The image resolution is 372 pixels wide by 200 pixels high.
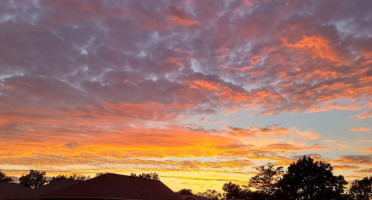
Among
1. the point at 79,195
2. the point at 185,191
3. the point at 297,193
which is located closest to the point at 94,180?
the point at 79,195

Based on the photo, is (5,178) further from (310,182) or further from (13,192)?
(310,182)

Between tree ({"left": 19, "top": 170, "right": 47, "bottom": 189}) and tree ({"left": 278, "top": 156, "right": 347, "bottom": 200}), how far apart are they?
91.0 m

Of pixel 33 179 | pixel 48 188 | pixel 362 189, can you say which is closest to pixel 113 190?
pixel 48 188

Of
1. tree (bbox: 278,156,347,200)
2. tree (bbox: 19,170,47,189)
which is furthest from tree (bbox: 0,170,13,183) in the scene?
tree (bbox: 278,156,347,200)

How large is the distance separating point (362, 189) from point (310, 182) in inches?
970

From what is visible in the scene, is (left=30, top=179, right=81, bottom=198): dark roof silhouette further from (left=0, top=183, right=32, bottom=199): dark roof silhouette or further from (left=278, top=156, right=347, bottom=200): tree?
(left=278, top=156, right=347, bottom=200): tree

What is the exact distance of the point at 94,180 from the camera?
5125 centimetres

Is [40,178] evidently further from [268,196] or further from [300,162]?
[300,162]

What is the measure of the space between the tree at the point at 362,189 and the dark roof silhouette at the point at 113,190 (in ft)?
223

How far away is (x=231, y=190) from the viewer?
125 m

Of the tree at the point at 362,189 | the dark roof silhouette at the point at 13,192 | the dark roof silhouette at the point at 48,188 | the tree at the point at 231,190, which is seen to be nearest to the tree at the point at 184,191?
the tree at the point at 231,190

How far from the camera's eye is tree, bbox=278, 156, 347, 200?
8212 centimetres

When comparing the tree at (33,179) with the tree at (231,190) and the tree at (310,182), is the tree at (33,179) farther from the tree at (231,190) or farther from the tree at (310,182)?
the tree at (310,182)

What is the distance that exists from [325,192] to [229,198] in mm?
50111
